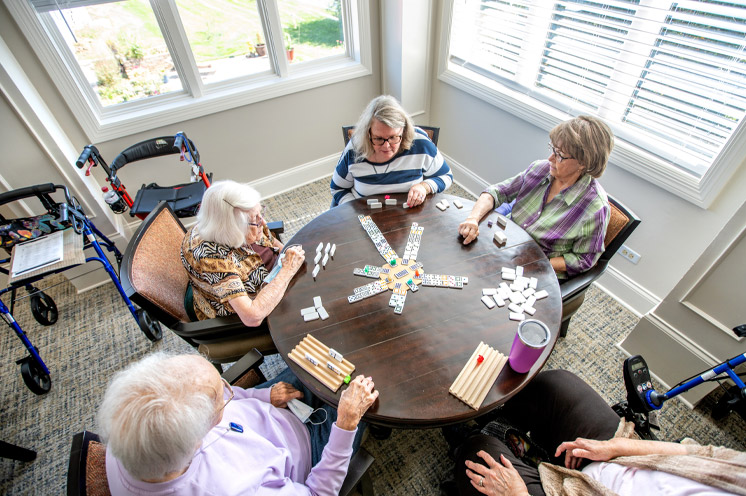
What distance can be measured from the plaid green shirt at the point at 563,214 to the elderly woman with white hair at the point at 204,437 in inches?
47.1

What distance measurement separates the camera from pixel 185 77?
2.77 m

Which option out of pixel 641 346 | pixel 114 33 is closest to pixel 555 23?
pixel 641 346

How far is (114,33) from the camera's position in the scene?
2457 millimetres

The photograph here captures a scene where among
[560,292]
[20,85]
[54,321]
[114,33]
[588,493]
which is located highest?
[114,33]

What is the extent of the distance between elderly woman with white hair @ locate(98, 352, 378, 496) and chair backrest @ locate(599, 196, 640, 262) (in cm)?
132

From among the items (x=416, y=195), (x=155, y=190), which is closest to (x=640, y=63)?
(x=416, y=195)

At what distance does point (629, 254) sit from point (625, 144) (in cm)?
71

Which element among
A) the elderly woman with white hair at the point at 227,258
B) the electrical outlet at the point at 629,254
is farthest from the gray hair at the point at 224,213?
the electrical outlet at the point at 629,254

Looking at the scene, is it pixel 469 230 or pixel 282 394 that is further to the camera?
pixel 469 230

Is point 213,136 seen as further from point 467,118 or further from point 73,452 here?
point 73,452

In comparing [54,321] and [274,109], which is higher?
[274,109]

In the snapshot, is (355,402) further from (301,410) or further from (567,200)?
(567,200)

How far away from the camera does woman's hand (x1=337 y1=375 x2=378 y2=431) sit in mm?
1113

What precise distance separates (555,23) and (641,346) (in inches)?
82.9
